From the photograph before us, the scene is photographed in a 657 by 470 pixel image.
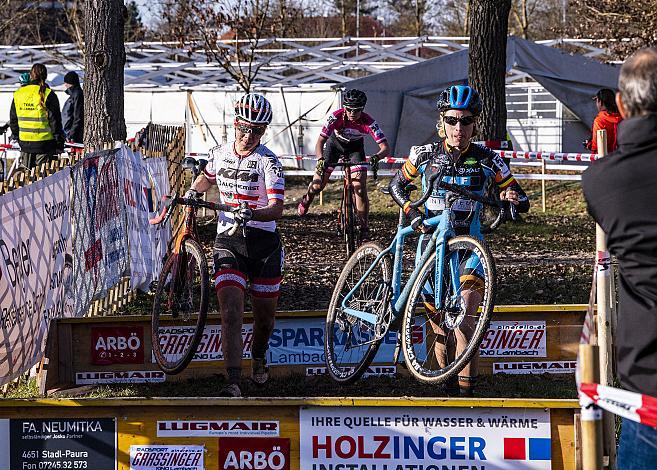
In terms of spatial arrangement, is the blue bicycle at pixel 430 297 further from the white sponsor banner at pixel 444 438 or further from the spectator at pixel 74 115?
the spectator at pixel 74 115

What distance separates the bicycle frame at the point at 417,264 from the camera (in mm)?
6914

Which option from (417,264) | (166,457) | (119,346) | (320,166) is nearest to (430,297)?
(417,264)

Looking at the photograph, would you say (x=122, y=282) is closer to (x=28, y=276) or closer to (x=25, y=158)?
(x=28, y=276)

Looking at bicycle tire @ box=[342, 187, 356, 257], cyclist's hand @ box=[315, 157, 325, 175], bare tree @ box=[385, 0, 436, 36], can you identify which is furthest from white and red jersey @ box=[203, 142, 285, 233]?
bare tree @ box=[385, 0, 436, 36]

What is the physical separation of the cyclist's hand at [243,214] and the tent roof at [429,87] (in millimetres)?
20302

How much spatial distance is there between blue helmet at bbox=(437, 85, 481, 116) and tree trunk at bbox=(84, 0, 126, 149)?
296 inches

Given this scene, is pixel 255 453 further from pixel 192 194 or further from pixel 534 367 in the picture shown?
pixel 534 367

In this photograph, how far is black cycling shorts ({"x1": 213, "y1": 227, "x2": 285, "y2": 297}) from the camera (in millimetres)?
7551

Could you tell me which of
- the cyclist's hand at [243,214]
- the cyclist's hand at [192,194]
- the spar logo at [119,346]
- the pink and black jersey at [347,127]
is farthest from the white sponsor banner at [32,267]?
the pink and black jersey at [347,127]

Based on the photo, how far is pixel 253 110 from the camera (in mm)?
7590

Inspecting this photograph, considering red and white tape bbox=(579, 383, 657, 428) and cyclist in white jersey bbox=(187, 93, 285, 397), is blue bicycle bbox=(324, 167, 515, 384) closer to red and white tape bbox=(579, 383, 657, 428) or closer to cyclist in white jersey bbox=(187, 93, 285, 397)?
cyclist in white jersey bbox=(187, 93, 285, 397)

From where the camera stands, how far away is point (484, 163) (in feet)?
23.7

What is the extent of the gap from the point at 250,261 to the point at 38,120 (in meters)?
10.7

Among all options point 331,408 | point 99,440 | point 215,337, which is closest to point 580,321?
point 215,337
